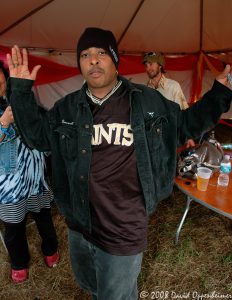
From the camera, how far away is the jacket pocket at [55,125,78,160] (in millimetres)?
1336

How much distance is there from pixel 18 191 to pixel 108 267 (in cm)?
86

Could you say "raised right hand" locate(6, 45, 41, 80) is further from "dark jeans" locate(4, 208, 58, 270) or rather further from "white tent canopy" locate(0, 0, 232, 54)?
"white tent canopy" locate(0, 0, 232, 54)

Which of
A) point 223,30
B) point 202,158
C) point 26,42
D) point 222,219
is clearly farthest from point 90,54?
point 223,30

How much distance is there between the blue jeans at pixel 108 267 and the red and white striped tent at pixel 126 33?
2635 millimetres

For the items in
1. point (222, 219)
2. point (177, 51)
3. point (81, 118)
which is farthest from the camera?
point (177, 51)

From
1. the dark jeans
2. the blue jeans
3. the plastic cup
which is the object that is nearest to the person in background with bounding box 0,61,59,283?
the dark jeans

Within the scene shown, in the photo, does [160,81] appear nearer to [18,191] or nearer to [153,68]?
[153,68]

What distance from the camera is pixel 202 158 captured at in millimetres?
2266

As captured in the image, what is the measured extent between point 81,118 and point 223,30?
3938mm

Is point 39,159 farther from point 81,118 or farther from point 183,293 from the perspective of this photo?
point 183,293

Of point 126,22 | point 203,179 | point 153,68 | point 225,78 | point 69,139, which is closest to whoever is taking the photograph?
point 225,78

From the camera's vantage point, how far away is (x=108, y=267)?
135 cm

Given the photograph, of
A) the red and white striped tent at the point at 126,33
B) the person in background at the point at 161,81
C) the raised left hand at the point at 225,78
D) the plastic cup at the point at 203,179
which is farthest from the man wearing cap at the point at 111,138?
the red and white striped tent at the point at 126,33

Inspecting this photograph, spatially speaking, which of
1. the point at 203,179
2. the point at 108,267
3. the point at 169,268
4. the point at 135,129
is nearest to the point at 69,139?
the point at 135,129
